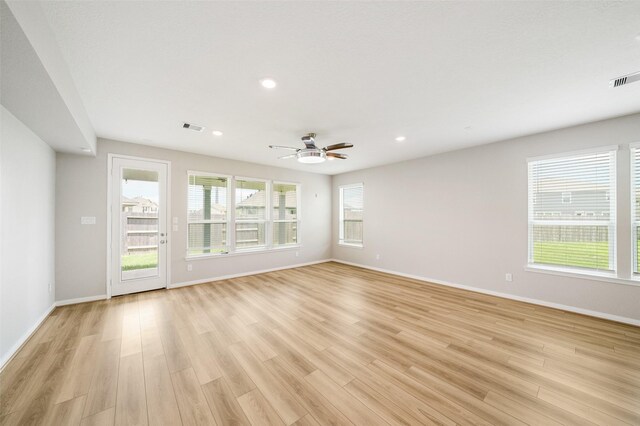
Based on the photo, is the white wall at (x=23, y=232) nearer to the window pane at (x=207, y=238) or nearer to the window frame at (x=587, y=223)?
the window pane at (x=207, y=238)

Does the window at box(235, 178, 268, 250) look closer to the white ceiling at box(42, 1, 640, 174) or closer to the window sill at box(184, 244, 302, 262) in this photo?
the window sill at box(184, 244, 302, 262)

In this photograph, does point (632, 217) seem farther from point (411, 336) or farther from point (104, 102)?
point (104, 102)

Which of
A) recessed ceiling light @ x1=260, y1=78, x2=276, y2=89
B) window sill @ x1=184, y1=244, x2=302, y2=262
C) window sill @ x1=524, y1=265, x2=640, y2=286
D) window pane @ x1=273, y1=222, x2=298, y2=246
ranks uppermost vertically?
recessed ceiling light @ x1=260, y1=78, x2=276, y2=89

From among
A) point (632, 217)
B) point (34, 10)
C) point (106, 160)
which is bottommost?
point (632, 217)

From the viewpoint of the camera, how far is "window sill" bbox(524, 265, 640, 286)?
3.11 metres

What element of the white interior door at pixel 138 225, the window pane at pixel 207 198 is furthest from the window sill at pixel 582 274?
the white interior door at pixel 138 225

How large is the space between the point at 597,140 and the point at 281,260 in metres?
6.25

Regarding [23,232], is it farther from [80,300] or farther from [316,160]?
[316,160]

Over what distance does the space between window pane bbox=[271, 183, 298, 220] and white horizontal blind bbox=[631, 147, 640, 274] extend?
19.9 ft

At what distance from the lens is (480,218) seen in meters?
4.46

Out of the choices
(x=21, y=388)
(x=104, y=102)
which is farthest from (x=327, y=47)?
(x=21, y=388)

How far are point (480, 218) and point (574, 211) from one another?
121cm

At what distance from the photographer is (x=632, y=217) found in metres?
3.12

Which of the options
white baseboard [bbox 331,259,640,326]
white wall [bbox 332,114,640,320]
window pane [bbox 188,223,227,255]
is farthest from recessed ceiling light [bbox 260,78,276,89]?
white baseboard [bbox 331,259,640,326]
